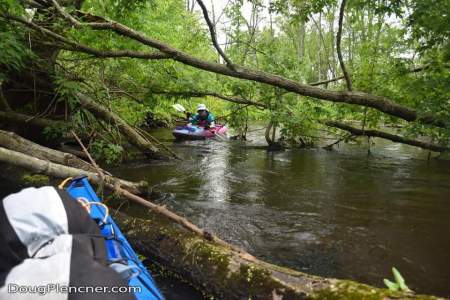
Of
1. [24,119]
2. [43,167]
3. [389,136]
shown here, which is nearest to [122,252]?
[43,167]

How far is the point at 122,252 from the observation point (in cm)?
268

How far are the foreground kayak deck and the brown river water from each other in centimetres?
58

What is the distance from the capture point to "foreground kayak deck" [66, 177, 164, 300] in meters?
2.31

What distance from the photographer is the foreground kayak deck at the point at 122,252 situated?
231 cm

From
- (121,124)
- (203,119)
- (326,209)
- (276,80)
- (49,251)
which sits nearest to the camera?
(49,251)

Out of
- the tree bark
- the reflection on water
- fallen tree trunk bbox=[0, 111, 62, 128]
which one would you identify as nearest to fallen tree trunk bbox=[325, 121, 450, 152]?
the reflection on water

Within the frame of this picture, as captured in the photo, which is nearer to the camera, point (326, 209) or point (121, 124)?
point (326, 209)

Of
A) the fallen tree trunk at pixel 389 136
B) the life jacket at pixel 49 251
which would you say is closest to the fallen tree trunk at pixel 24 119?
the life jacket at pixel 49 251

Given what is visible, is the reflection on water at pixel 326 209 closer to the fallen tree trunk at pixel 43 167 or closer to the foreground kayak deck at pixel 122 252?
the fallen tree trunk at pixel 43 167

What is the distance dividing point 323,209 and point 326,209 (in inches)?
1.9

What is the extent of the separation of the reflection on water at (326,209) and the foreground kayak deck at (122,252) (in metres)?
1.75

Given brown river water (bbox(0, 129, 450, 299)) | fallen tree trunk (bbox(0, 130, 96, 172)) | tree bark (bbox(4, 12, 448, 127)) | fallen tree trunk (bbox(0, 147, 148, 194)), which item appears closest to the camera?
brown river water (bbox(0, 129, 450, 299))

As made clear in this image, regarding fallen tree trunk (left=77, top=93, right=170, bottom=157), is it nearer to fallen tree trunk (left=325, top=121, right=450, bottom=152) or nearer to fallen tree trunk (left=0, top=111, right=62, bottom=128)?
fallen tree trunk (left=0, top=111, right=62, bottom=128)

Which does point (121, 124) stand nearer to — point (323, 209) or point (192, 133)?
point (323, 209)
